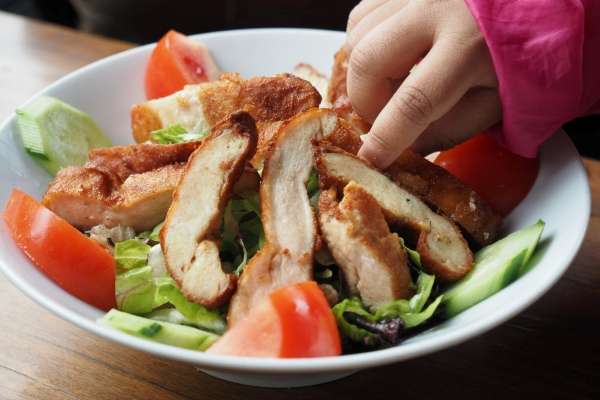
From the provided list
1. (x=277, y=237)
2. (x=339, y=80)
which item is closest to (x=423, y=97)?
(x=277, y=237)

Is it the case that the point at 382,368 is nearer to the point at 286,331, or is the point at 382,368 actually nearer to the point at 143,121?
the point at 286,331

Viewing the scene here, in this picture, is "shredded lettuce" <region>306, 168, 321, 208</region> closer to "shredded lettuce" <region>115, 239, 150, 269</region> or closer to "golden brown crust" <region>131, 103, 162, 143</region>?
"shredded lettuce" <region>115, 239, 150, 269</region>

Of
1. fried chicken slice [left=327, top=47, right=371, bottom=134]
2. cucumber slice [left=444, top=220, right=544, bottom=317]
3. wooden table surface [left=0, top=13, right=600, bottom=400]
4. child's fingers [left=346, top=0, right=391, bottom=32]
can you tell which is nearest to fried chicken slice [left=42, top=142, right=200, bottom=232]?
wooden table surface [left=0, top=13, right=600, bottom=400]

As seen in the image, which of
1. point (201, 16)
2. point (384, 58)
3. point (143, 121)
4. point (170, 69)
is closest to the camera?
point (384, 58)

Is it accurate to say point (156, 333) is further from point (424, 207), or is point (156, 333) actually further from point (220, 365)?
point (424, 207)

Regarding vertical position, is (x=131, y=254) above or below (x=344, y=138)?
below

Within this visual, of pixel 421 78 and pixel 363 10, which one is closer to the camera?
pixel 421 78

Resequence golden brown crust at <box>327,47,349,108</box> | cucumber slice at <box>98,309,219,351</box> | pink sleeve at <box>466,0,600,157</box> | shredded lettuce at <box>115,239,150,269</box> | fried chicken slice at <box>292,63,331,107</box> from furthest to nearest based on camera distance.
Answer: fried chicken slice at <box>292,63,331,107</box>, golden brown crust at <box>327,47,349,108</box>, shredded lettuce at <box>115,239,150,269</box>, pink sleeve at <box>466,0,600,157</box>, cucumber slice at <box>98,309,219,351</box>
